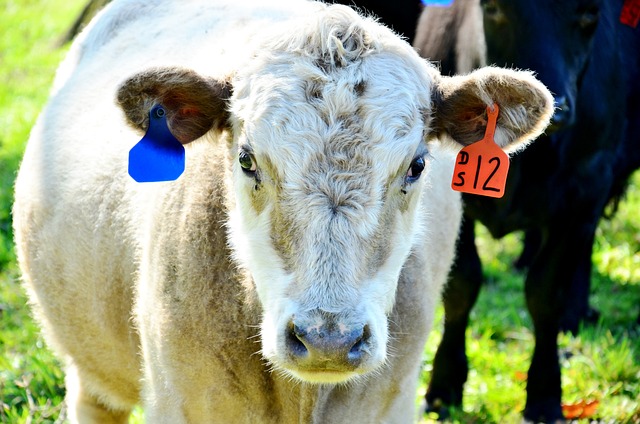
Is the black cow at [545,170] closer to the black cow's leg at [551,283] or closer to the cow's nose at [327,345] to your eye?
the black cow's leg at [551,283]

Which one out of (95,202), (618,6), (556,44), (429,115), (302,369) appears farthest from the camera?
(618,6)

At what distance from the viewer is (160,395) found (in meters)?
3.22

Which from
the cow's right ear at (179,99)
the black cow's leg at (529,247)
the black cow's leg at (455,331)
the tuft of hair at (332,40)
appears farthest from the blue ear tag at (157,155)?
the black cow's leg at (529,247)

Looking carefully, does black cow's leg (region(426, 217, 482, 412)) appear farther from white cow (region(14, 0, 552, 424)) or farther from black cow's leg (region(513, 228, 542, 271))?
black cow's leg (region(513, 228, 542, 271))

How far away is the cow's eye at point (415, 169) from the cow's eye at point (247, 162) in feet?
1.48

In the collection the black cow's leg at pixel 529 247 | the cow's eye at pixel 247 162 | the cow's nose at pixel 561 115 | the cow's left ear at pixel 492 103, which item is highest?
the cow's left ear at pixel 492 103

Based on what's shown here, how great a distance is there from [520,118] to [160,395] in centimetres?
148

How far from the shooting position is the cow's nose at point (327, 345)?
2.49m

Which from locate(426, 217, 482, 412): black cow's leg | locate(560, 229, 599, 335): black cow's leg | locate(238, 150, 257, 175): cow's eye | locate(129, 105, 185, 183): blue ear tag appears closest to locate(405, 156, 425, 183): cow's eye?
locate(238, 150, 257, 175): cow's eye

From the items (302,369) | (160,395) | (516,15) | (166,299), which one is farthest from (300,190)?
(516,15)

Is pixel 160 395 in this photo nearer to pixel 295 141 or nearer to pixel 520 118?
pixel 295 141

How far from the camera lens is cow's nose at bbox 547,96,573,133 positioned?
398cm

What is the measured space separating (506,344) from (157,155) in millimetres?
2965

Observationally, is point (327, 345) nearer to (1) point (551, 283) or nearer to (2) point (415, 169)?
(2) point (415, 169)
